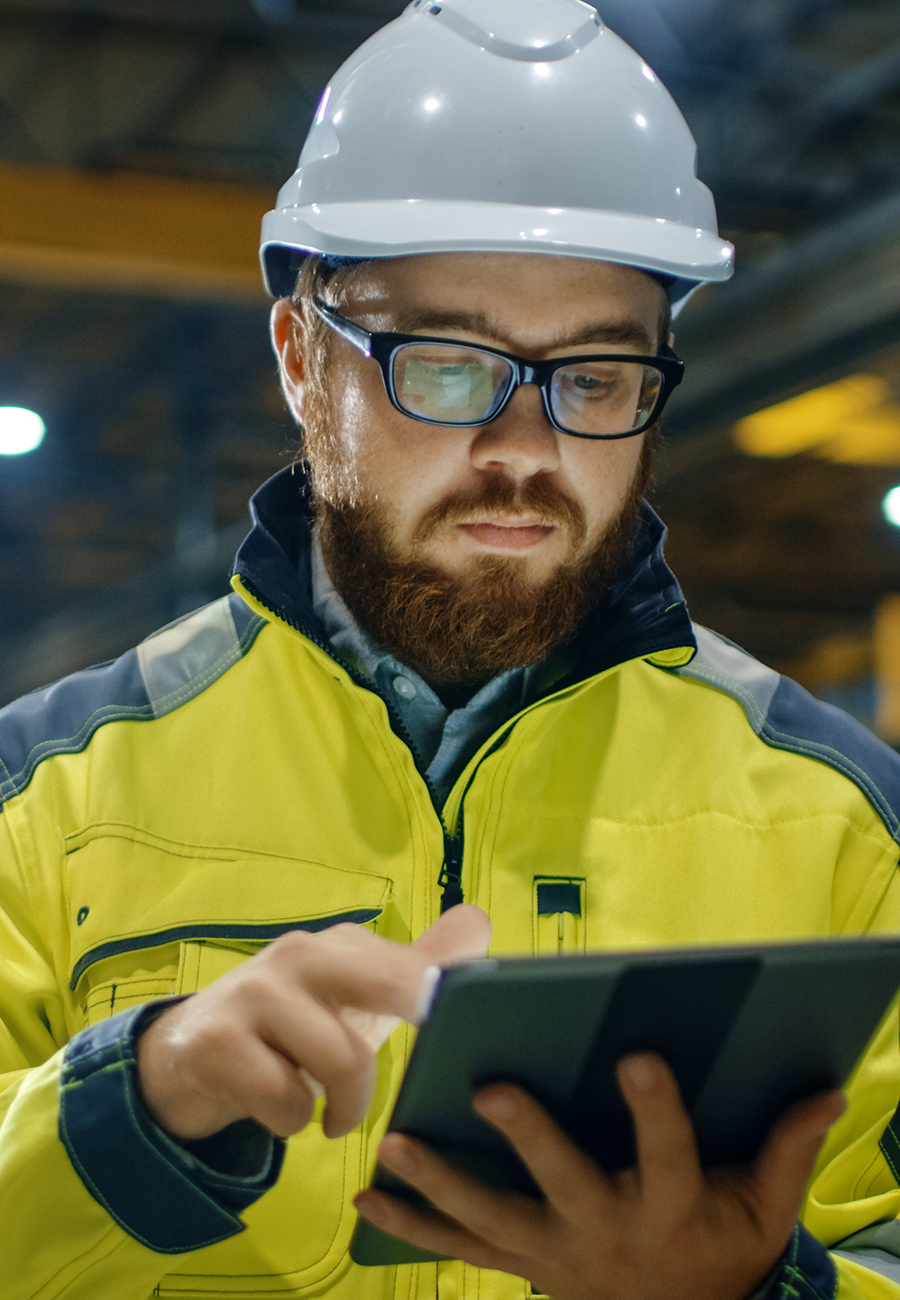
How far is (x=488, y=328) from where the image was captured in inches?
56.2

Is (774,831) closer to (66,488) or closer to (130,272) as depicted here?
(130,272)

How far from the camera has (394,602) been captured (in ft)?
5.02

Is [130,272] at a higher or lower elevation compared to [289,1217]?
higher

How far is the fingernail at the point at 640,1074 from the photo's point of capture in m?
0.86

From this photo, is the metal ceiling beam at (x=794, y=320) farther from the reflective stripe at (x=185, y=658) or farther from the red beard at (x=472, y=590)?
the reflective stripe at (x=185, y=658)

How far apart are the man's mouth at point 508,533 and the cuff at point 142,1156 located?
70cm

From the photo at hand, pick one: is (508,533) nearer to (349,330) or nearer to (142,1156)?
(349,330)

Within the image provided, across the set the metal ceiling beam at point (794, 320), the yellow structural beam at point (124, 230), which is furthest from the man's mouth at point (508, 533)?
the yellow structural beam at point (124, 230)

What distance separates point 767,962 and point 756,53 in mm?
4239

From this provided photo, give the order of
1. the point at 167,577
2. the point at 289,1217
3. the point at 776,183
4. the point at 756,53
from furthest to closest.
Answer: the point at 167,577 < the point at 776,183 < the point at 756,53 < the point at 289,1217

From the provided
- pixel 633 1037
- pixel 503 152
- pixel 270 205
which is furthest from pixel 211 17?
pixel 633 1037

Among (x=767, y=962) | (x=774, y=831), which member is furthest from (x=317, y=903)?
(x=767, y=962)

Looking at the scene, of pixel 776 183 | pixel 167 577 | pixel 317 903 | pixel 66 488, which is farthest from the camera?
pixel 66 488

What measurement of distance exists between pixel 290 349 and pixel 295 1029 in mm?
1130
